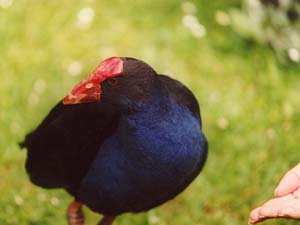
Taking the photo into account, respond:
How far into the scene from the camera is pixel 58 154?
2.98 metres

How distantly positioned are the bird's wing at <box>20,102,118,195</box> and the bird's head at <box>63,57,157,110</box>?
0.18 m

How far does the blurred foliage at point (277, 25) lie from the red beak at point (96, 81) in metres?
1.98

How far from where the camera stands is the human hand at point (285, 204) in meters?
2.43

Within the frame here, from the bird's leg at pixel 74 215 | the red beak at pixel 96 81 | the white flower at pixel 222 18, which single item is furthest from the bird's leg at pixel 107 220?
the white flower at pixel 222 18

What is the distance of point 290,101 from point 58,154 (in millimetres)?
1596

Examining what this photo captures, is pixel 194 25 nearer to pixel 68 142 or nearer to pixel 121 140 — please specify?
pixel 68 142

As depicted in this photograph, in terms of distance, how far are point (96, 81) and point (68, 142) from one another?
1.59 ft

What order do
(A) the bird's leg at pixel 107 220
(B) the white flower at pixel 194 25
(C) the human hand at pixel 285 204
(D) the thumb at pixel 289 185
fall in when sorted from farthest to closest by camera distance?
1. (B) the white flower at pixel 194 25
2. (A) the bird's leg at pixel 107 220
3. (D) the thumb at pixel 289 185
4. (C) the human hand at pixel 285 204

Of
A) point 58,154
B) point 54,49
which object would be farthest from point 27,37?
point 58,154

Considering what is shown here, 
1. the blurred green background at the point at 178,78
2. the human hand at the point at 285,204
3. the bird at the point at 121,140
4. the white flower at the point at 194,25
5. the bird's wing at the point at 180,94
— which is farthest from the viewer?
the white flower at the point at 194,25

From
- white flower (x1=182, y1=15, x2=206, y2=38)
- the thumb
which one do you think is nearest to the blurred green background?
white flower (x1=182, y1=15, x2=206, y2=38)

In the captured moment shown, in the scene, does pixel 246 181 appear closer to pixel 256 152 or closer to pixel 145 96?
pixel 256 152

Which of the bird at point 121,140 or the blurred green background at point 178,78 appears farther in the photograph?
the blurred green background at point 178,78

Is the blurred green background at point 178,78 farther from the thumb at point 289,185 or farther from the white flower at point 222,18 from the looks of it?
the thumb at point 289,185
